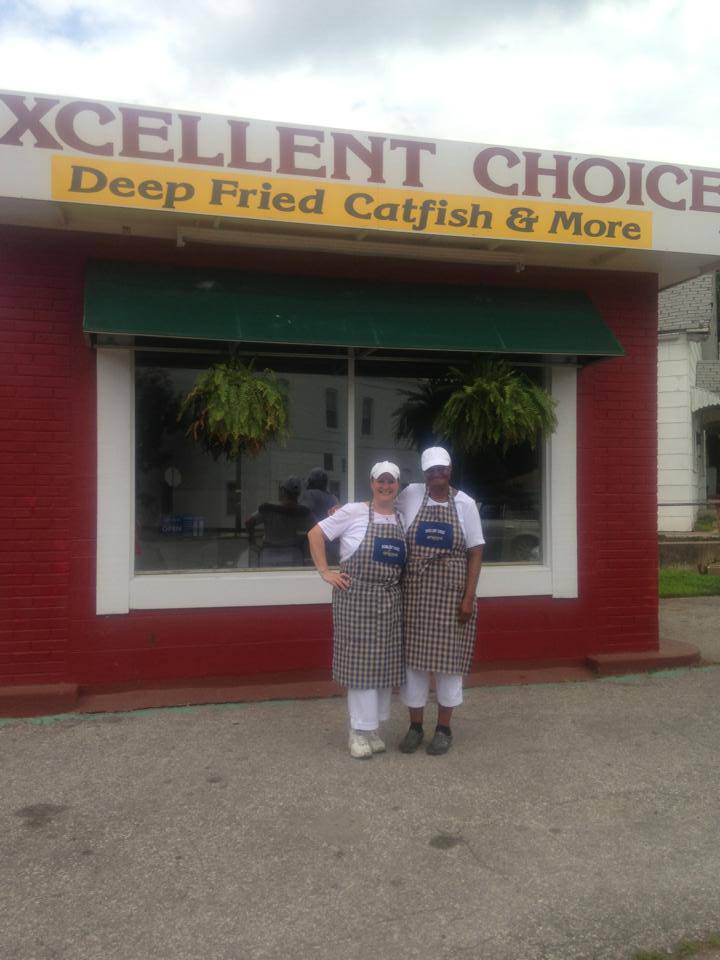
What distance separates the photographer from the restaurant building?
5.50 m

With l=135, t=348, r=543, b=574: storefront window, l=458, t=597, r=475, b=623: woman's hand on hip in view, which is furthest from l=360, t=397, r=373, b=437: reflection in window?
l=458, t=597, r=475, b=623: woman's hand on hip

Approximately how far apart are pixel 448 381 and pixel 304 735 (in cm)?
276

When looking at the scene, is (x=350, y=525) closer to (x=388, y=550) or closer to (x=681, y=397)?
(x=388, y=550)

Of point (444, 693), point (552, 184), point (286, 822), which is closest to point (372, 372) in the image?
point (552, 184)

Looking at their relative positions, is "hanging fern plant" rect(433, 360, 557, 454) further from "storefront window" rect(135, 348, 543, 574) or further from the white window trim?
the white window trim

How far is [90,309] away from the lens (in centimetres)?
539

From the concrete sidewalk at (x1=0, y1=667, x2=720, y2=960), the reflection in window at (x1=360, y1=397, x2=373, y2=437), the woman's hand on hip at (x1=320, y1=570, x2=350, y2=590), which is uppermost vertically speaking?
the reflection in window at (x1=360, y1=397, x2=373, y2=437)

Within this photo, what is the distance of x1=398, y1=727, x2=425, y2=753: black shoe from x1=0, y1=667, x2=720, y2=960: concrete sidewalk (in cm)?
8

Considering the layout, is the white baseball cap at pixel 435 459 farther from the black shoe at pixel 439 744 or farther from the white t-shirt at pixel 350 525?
the black shoe at pixel 439 744

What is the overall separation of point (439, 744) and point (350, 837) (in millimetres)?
1129

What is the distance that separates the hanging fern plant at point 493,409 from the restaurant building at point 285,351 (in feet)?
0.64

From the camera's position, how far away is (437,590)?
15.5 feet

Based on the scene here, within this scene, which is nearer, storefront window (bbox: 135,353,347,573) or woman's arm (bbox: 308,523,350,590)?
woman's arm (bbox: 308,523,350,590)

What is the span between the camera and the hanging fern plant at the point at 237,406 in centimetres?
558
